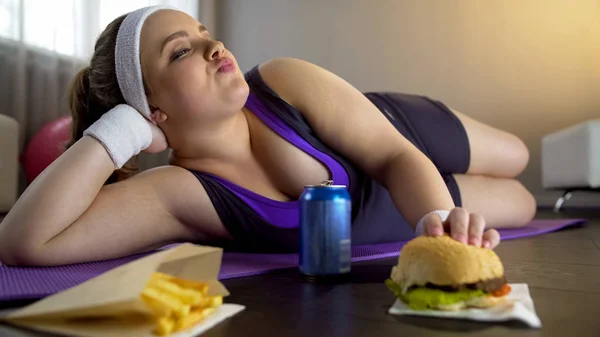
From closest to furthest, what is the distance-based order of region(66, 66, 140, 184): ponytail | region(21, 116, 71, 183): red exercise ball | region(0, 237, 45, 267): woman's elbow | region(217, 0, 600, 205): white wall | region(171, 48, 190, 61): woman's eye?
region(0, 237, 45, 267): woman's elbow < region(171, 48, 190, 61): woman's eye < region(66, 66, 140, 184): ponytail < region(21, 116, 71, 183): red exercise ball < region(217, 0, 600, 205): white wall

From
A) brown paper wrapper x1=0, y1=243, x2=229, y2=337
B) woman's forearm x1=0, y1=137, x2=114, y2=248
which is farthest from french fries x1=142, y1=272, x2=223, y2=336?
woman's forearm x1=0, y1=137, x2=114, y2=248

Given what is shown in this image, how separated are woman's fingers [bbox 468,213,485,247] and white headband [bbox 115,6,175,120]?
2.36 feet

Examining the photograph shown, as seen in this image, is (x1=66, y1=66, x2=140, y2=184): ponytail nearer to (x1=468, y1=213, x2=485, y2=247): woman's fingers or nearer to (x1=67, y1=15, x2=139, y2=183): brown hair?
(x1=67, y1=15, x2=139, y2=183): brown hair

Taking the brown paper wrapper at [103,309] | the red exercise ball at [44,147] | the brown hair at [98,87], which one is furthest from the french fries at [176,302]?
the red exercise ball at [44,147]

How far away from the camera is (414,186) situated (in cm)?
98

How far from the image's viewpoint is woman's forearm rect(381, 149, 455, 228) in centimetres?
93

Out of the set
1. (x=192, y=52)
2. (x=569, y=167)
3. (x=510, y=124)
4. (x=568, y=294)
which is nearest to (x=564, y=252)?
(x=568, y=294)

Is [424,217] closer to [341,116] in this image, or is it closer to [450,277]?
[450,277]

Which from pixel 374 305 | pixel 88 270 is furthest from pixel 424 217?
pixel 88 270

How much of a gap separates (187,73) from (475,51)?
253cm

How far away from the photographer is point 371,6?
3414mm

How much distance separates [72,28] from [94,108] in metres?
1.77

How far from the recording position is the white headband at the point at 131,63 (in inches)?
43.1

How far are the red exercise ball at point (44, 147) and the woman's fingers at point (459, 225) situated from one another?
201 centimetres
